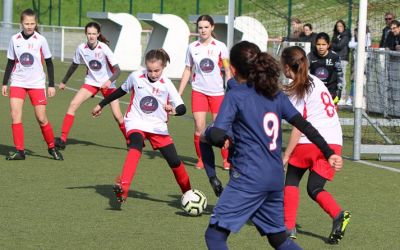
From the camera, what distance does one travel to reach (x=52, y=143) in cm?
1257

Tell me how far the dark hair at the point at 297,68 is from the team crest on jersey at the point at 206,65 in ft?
14.3

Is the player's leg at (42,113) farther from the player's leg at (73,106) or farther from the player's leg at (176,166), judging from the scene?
the player's leg at (176,166)

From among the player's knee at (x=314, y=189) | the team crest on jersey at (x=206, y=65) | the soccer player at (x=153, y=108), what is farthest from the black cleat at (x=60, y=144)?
the player's knee at (x=314, y=189)

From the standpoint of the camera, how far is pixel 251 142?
596 centimetres

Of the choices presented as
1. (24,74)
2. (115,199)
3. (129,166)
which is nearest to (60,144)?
(24,74)

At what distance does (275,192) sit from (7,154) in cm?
751

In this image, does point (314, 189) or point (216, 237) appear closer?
point (216, 237)

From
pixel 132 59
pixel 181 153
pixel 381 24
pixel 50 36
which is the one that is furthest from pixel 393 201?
pixel 50 36

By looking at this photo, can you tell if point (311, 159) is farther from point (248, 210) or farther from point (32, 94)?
point (32, 94)

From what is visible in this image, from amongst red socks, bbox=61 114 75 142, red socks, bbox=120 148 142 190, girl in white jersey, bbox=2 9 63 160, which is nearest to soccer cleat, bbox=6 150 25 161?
girl in white jersey, bbox=2 9 63 160

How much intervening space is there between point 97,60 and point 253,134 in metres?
7.99

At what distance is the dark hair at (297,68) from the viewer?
744cm

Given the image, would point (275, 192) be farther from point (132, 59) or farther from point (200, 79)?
→ point (132, 59)

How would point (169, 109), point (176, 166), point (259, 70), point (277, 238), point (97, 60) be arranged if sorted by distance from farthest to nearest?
1. point (97, 60)
2. point (176, 166)
3. point (169, 109)
4. point (277, 238)
5. point (259, 70)
